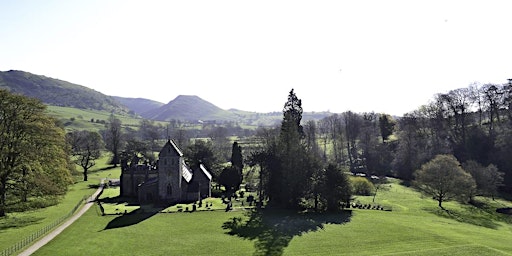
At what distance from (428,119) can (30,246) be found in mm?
97635

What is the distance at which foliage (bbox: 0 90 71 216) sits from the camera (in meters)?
45.6

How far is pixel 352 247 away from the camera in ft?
124

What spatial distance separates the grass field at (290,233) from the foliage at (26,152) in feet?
22.4

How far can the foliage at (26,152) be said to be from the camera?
1794 inches

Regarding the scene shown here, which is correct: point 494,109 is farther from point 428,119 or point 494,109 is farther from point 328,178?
point 328,178

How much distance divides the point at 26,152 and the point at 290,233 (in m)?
34.3

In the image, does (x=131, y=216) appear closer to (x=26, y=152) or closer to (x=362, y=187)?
(x=26, y=152)

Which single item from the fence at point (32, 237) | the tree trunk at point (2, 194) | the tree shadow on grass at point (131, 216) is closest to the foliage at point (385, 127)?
the tree shadow on grass at point (131, 216)

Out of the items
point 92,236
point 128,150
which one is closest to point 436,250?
point 92,236

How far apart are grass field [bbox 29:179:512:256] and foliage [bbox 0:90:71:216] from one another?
269 inches

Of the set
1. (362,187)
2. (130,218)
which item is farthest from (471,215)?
(130,218)

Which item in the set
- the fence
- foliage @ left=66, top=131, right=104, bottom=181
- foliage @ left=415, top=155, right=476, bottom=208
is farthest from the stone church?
foliage @ left=415, top=155, right=476, bottom=208

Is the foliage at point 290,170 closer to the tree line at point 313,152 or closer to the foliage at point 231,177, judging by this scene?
the tree line at point 313,152

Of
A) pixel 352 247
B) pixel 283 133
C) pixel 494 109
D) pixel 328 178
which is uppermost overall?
pixel 494 109
